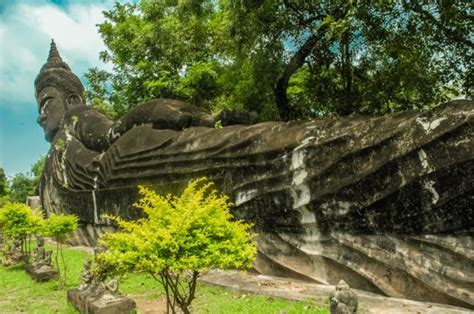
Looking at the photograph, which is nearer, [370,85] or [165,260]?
[165,260]

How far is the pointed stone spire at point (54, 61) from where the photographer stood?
1550cm

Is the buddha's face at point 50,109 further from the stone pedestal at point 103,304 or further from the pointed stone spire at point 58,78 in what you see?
the stone pedestal at point 103,304

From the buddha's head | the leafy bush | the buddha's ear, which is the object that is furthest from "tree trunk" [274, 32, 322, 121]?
the buddha's ear

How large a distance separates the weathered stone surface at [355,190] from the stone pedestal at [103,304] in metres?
1.92

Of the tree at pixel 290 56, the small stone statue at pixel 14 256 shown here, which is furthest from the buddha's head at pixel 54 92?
the small stone statue at pixel 14 256

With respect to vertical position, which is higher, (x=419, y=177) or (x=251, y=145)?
(x=251, y=145)

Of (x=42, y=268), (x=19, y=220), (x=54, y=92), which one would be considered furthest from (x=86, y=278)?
(x=54, y=92)

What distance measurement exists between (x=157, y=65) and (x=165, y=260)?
12422 mm

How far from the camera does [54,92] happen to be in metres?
14.4

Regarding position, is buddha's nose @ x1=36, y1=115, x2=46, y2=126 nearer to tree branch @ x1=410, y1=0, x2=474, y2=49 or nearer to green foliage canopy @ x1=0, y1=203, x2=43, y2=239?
green foliage canopy @ x1=0, y1=203, x2=43, y2=239

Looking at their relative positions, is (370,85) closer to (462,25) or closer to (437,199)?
(462,25)

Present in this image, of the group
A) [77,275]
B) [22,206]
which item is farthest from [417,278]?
[22,206]

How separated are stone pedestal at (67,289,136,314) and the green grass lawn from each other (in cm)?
22

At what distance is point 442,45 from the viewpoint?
9.66 metres
